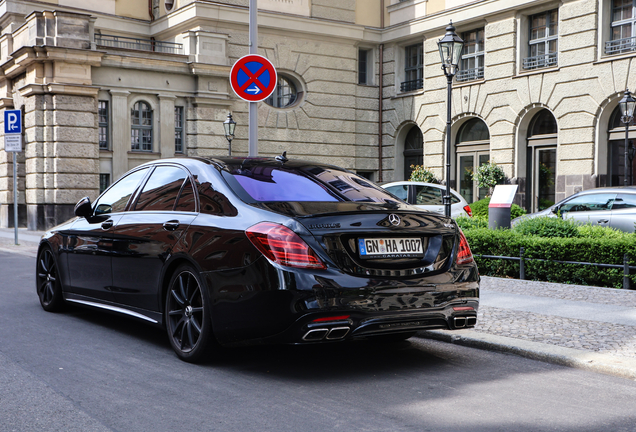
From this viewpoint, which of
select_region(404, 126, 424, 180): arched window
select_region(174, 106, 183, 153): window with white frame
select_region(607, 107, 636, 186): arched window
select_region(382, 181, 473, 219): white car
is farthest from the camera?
select_region(404, 126, 424, 180): arched window

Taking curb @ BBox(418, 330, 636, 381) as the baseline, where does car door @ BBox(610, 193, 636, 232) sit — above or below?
above

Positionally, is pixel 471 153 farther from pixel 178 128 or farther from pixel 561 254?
pixel 561 254

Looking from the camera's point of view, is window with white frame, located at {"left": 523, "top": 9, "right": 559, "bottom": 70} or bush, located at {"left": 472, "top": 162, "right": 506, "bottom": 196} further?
bush, located at {"left": 472, "top": 162, "right": 506, "bottom": 196}

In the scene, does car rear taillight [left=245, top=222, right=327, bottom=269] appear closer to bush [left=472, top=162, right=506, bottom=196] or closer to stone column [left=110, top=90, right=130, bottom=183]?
stone column [left=110, top=90, right=130, bottom=183]

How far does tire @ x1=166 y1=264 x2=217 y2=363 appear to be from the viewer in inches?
202

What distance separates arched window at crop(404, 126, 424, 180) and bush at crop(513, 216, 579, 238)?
742 inches

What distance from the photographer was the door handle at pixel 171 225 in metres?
5.54

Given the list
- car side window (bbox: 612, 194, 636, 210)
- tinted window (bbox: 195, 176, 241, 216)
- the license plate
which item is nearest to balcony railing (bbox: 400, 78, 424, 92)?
car side window (bbox: 612, 194, 636, 210)

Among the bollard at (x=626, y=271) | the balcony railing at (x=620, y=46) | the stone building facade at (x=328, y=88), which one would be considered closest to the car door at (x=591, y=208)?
the bollard at (x=626, y=271)

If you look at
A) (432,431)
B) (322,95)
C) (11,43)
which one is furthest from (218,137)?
(432,431)

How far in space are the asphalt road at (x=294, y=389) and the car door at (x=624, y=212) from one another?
8296mm

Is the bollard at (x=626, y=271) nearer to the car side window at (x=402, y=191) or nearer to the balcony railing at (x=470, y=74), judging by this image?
the car side window at (x=402, y=191)

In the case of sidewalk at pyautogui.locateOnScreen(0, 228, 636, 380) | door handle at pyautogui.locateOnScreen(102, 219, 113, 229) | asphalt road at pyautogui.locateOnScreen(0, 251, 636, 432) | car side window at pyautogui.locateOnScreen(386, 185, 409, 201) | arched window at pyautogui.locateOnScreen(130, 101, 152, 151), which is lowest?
asphalt road at pyautogui.locateOnScreen(0, 251, 636, 432)

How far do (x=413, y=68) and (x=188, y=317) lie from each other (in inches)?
1041
